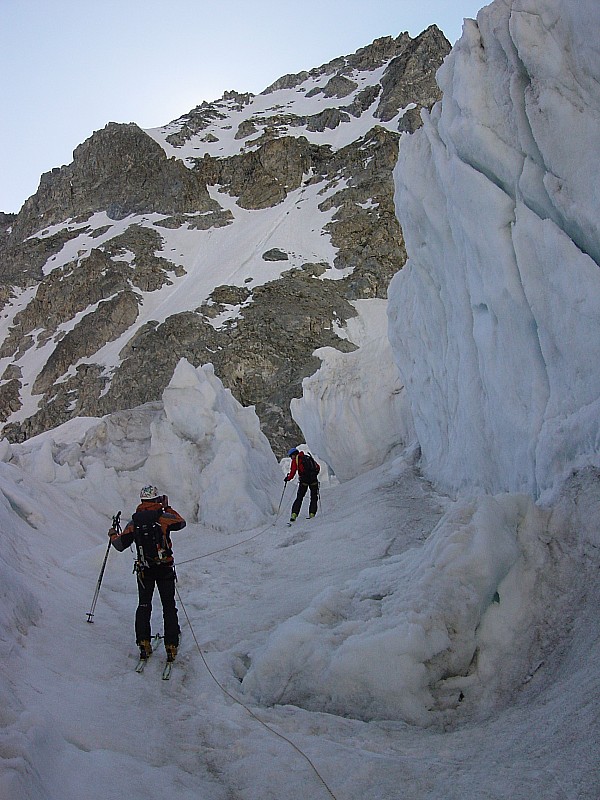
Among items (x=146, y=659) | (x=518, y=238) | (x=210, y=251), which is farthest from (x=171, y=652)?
(x=210, y=251)

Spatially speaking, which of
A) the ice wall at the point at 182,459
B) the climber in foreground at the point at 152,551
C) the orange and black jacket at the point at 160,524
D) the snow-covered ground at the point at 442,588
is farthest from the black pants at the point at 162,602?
the ice wall at the point at 182,459

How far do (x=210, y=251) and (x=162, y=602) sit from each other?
1925 inches

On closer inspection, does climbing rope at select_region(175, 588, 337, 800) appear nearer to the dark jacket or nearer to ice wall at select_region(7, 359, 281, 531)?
the dark jacket

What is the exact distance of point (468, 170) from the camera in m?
6.37

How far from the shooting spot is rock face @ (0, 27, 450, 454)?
123ft

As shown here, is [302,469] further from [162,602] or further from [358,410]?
[162,602]

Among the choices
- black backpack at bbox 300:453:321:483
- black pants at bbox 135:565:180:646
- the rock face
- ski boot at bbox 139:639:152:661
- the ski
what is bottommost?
the ski

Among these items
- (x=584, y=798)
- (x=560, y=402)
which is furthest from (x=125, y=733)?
(x=560, y=402)

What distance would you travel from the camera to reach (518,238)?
541 cm

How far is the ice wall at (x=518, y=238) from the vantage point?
4516 millimetres

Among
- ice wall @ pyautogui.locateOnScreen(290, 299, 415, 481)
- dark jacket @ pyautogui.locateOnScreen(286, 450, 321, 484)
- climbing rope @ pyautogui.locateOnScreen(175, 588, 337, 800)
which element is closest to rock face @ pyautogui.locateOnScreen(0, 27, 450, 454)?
ice wall @ pyautogui.locateOnScreen(290, 299, 415, 481)

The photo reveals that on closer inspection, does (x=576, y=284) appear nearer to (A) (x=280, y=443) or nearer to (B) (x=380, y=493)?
(B) (x=380, y=493)

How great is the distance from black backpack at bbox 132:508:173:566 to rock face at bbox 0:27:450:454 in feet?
87.0

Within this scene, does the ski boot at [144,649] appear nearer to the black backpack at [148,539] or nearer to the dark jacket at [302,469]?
the black backpack at [148,539]
